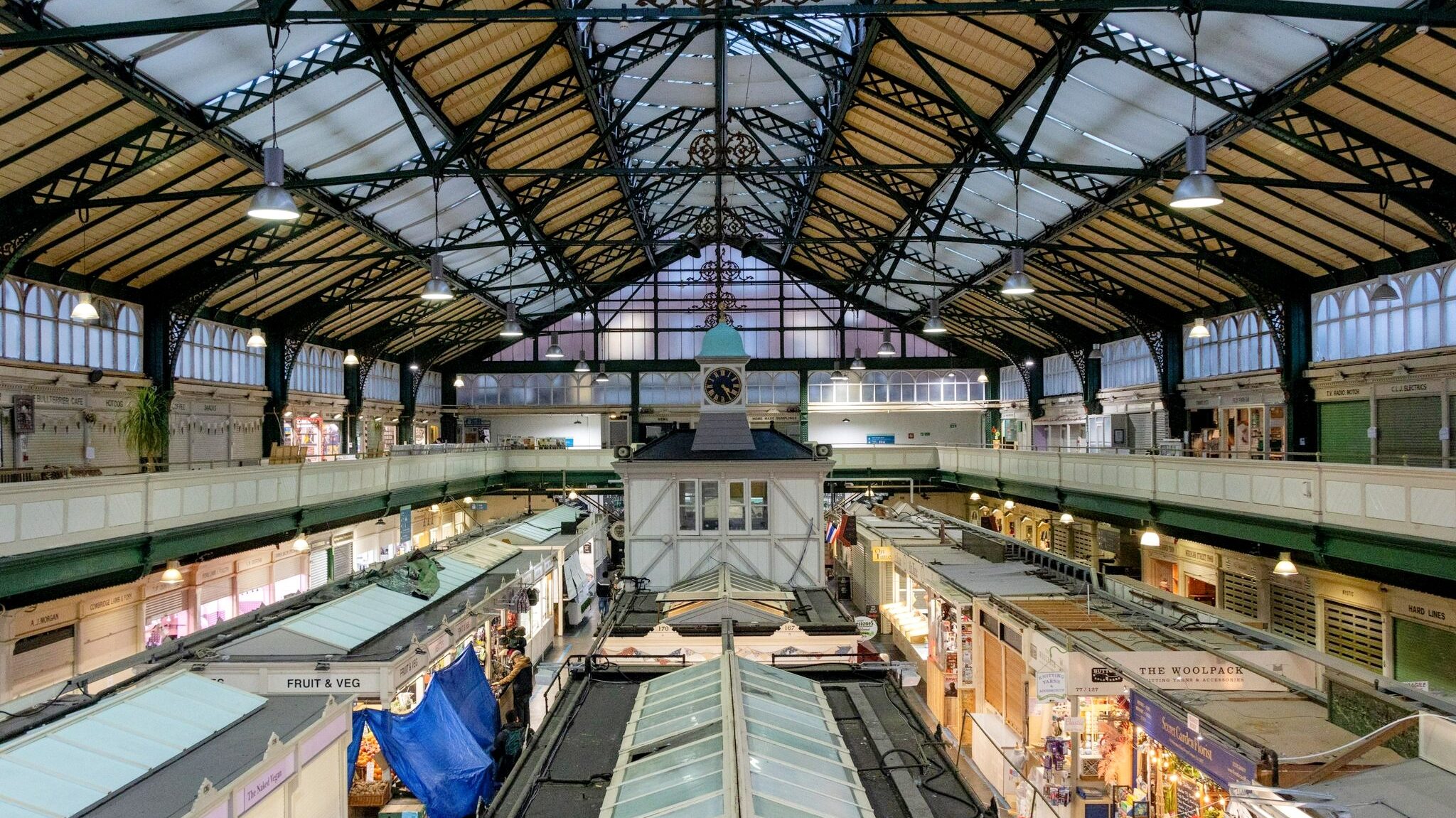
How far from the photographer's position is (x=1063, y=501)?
82.2 ft

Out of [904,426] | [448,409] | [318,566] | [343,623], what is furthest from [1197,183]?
[448,409]

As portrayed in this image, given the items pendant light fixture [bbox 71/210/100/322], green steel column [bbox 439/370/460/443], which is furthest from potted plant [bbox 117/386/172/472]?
green steel column [bbox 439/370/460/443]

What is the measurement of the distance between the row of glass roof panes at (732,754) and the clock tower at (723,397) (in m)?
11.7

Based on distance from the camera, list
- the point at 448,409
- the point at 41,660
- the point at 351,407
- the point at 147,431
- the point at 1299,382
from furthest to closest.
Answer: the point at 448,409 < the point at 351,407 < the point at 1299,382 < the point at 147,431 < the point at 41,660

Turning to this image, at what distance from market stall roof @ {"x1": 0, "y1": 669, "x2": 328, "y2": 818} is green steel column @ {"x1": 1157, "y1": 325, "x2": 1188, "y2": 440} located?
93.2 ft

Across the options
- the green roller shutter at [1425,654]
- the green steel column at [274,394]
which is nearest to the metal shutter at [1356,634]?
the green roller shutter at [1425,654]

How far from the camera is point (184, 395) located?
25.0m

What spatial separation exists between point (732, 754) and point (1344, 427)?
22.6 metres

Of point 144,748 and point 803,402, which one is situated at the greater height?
point 803,402

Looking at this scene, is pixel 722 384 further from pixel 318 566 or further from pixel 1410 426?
pixel 1410 426

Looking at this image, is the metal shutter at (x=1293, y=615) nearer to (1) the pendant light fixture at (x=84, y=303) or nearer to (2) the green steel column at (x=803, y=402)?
(1) the pendant light fixture at (x=84, y=303)

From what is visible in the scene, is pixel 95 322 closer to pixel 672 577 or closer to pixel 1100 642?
pixel 672 577

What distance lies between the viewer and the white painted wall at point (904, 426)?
48219mm

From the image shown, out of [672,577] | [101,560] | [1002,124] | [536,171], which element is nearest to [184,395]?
[101,560]
